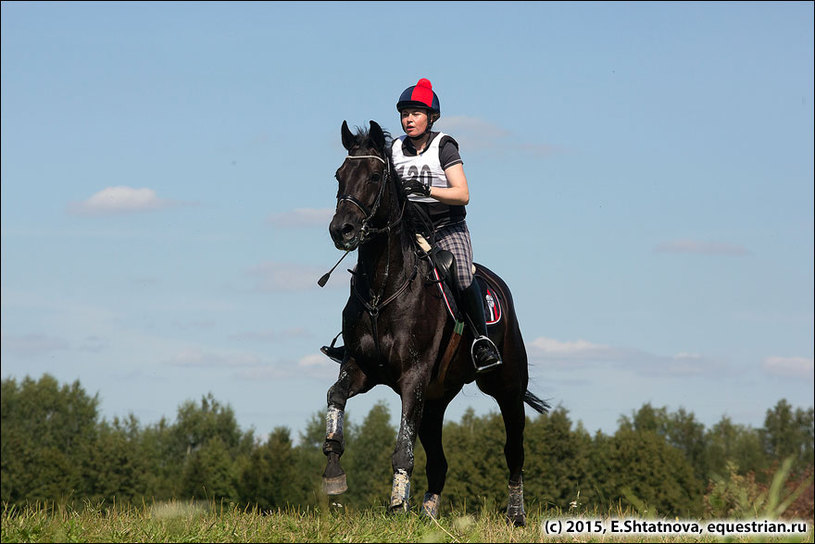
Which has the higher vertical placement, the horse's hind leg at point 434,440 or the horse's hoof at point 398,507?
the horse's hind leg at point 434,440

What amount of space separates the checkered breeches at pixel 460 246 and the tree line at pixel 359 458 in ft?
166

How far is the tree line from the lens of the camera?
Result: 74.4 m

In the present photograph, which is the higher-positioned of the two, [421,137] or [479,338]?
[421,137]

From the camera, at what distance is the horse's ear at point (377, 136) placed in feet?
35.4

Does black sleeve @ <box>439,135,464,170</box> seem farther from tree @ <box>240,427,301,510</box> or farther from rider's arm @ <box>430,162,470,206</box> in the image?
tree @ <box>240,427,301,510</box>

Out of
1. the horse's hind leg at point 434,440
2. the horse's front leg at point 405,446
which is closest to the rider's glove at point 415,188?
the horse's front leg at point 405,446

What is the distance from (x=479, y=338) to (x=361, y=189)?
8.06ft

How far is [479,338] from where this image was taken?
38.5 feet

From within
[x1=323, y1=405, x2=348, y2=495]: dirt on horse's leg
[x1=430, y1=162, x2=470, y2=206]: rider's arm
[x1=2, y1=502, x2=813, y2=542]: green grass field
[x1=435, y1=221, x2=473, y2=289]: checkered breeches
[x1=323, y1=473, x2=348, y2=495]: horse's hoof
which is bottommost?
[x1=2, y1=502, x2=813, y2=542]: green grass field

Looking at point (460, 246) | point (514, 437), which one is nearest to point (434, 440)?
point (514, 437)

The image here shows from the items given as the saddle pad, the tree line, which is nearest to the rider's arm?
the saddle pad

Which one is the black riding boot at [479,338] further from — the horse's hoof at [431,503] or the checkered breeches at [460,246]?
the horse's hoof at [431,503]

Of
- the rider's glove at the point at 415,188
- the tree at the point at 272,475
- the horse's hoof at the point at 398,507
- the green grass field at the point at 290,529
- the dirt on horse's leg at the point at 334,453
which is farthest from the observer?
the tree at the point at 272,475

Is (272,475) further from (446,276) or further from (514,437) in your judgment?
(446,276)
